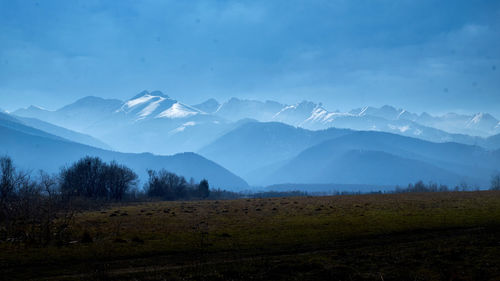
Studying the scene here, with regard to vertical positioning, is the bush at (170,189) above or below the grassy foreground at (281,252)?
above

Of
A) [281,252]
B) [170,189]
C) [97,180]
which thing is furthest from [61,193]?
[170,189]

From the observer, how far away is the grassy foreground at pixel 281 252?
18.2 m

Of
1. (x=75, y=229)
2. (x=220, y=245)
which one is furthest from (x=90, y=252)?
(x=75, y=229)

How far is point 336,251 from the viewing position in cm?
2391

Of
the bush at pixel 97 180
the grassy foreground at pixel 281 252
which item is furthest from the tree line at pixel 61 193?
the grassy foreground at pixel 281 252

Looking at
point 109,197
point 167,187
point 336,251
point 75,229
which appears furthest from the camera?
point 167,187

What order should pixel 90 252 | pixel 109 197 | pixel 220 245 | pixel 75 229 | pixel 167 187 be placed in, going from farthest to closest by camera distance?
1. pixel 167 187
2. pixel 109 197
3. pixel 75 229
4. pixel 220 245
5. pixel 90 252

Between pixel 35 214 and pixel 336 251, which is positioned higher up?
pixel 35 214

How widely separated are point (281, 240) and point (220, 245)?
5.17 m

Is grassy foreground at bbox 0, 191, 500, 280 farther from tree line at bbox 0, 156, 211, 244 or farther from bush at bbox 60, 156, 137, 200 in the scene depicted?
bush at bbox 60, 156, 137, 200

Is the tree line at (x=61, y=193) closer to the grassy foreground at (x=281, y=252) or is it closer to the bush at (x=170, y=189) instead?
the bush at (x=170, y=189)

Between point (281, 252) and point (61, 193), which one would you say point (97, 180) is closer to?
point (61, 193)

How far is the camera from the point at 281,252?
81.6 ft

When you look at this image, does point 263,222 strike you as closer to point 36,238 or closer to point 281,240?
point 281,240
